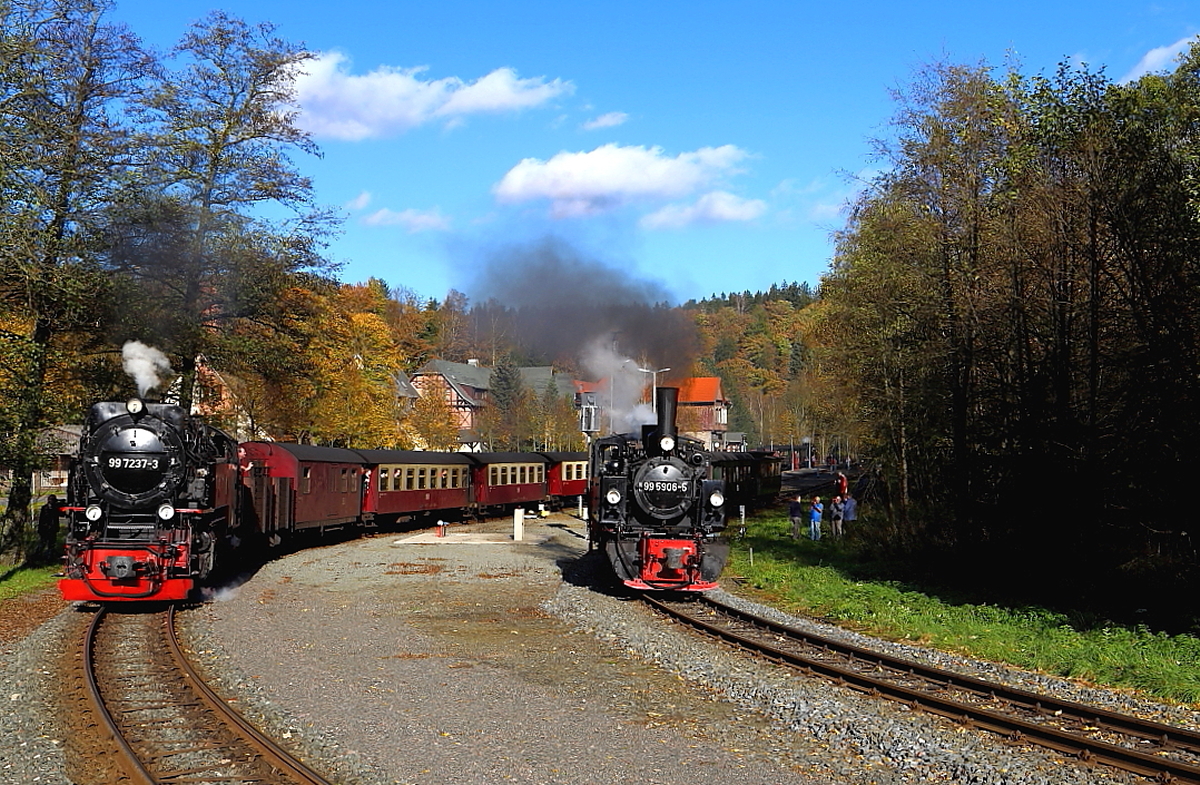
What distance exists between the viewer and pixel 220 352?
24.5 m

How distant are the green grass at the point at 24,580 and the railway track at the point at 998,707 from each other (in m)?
12.7

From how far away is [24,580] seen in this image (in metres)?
19.8

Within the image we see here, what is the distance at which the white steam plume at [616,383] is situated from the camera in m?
31.0

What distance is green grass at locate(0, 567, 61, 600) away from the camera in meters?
18.4

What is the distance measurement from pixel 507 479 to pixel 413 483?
25.4 feet

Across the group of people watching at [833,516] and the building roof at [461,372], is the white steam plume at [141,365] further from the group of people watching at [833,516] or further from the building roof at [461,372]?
the building roof at [461,372]

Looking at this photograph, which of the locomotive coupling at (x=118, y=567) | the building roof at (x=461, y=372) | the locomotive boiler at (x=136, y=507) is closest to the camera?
the locomotive coupling at (x=118, y=567)

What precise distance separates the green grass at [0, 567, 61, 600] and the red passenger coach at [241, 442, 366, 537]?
422cm

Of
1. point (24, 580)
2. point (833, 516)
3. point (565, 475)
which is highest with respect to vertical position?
point (565, 475)

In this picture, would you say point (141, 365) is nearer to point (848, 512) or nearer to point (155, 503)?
point (155, 503)

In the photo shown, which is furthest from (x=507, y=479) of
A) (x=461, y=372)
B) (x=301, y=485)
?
(x=461, y=372)

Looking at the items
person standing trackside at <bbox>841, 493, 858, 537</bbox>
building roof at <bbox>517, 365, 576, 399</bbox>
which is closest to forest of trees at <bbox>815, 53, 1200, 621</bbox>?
person standing trackside at <bbox>841, 493, 858, 537</bbox>

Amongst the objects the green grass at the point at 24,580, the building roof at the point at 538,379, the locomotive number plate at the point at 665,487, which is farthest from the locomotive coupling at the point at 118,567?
the building roof at the point at 538,379

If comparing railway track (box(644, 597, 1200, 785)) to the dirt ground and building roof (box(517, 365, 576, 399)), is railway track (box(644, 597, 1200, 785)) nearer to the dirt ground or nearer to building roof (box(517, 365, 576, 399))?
the dirt ground
